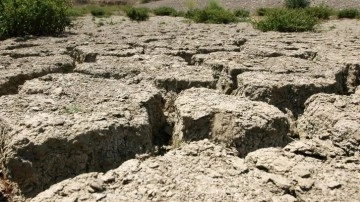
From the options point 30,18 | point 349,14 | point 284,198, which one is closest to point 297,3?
point 349,14

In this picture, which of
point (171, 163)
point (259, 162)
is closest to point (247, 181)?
point (259, 162)

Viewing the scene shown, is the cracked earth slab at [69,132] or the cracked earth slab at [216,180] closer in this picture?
the cracked earth slab at [216,180]

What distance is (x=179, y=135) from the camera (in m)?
2.05

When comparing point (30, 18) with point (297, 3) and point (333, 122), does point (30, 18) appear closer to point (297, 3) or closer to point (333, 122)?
point (333, 122)

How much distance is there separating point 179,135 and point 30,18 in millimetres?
3920

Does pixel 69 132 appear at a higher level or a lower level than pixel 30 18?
lower

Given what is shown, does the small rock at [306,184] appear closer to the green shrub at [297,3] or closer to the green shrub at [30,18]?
the green shrub at [30,18]

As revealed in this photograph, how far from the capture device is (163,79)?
8.80 ft

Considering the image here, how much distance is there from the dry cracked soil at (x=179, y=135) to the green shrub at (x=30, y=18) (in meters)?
2.36

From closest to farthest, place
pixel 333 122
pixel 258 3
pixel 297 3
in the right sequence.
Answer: pixel 333 122
pixel 297 3
pixel 258 3

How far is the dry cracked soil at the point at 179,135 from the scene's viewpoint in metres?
1.50

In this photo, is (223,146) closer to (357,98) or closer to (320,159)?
(320,159)

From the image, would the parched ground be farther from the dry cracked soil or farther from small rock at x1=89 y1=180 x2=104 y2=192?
small rock at x1=89 y1=180 x2=104 y2=192

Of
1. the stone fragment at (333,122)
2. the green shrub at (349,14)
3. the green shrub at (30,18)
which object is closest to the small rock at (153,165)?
the stone fragment at (333,122)
